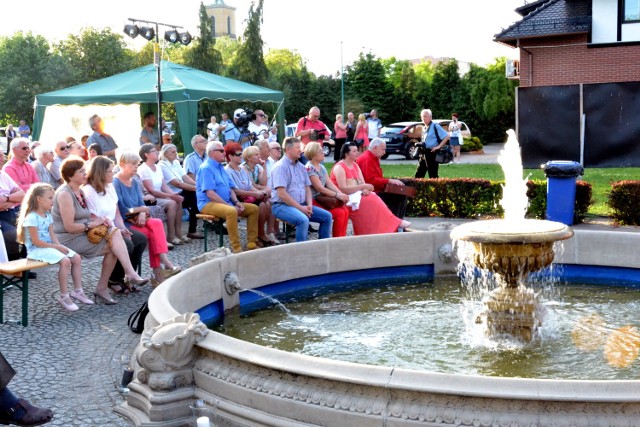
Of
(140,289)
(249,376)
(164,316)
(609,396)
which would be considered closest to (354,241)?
(140,289)

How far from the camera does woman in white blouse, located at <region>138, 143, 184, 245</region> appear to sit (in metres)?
12.6

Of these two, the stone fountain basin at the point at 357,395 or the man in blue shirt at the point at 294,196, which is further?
the man in blue shirt at the point at 294,196

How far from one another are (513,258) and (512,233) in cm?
30

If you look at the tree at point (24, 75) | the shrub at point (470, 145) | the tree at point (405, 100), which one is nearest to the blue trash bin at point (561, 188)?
the shrub at point (470, 145)

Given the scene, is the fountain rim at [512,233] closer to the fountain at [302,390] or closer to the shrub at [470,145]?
the fountain at [302,390]

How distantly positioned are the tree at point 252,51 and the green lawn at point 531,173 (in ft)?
95.9

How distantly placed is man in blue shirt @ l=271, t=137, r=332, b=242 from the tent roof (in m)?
9.14

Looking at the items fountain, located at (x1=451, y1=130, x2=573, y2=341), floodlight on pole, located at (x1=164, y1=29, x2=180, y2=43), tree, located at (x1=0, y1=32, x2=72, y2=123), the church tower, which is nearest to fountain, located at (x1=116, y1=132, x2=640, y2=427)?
fountain, located at (x1=451, y1=130, x2=573, y2=341)

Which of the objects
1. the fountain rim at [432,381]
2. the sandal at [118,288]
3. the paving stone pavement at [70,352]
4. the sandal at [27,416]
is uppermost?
the fountain rim at [432,381]

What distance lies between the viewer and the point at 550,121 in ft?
69.5

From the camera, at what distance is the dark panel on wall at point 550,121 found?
69.1 ft

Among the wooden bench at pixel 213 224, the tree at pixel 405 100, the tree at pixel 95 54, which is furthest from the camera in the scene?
the tree at pixel 95 54

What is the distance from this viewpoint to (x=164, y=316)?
19.9 ft

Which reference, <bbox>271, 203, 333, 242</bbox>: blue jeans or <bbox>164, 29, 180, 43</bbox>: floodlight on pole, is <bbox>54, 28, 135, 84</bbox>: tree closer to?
<bbox>164, 29, 180, 43</bbox>: floodlight on pole
